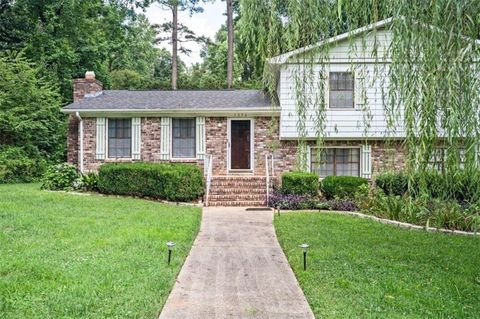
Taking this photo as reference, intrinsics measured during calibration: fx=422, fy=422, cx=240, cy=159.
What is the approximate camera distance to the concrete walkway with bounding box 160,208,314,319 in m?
3.89

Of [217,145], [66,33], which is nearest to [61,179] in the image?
[217,145]

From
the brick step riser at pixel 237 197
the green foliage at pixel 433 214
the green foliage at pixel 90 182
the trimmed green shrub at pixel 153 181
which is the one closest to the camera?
the green foliage at pixel 433 214

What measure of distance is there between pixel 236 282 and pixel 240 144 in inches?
394

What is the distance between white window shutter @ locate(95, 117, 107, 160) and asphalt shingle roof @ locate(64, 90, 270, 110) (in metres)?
0.52

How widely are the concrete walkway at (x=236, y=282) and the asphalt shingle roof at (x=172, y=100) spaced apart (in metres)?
7.35

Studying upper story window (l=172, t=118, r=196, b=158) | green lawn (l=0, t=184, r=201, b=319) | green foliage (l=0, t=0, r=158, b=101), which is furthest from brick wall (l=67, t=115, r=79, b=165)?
green foliage (l=0, t=0, r=158, b=101)

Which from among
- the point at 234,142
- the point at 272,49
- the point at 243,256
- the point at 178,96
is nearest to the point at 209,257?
the point at 243,256

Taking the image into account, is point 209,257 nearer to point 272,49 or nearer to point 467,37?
point 272,49

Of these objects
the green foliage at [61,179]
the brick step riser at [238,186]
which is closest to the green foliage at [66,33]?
the green foliage at [61,179]

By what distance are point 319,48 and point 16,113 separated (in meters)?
16.9

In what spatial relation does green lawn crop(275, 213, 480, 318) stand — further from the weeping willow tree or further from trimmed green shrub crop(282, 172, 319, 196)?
trimmed green shrub crop(282, 172, 319, 196)

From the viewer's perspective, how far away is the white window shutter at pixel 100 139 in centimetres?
1448

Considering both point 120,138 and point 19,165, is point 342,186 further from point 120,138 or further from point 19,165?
point 19,165

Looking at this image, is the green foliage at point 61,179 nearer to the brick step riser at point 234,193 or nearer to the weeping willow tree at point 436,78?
the brick step riser at point 234,193
